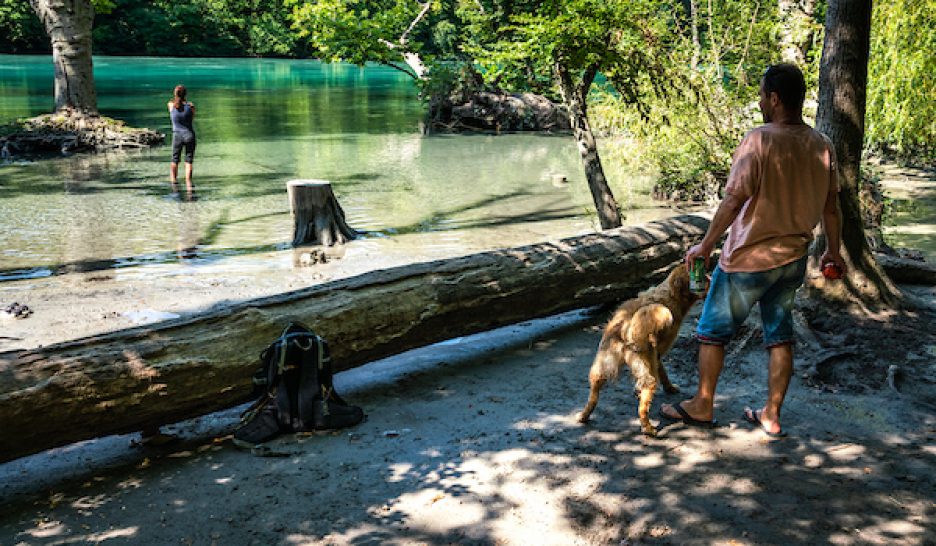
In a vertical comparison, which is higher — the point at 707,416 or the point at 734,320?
the point at 734,320

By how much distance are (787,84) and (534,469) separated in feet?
8.61

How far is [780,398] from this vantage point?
16.1 feet

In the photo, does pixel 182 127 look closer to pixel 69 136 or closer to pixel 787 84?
pixel 69 136

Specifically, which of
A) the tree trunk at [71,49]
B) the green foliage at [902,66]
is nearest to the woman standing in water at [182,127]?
the tree trunk at [71,49]

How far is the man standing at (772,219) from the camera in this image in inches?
175

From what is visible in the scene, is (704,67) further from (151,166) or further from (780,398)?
(151,166)

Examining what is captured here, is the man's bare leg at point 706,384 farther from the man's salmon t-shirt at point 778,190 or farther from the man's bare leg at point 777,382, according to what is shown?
the man's salmon t-shirt at point 778,190

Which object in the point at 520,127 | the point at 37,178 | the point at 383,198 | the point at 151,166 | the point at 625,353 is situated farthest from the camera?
the point at 520,127

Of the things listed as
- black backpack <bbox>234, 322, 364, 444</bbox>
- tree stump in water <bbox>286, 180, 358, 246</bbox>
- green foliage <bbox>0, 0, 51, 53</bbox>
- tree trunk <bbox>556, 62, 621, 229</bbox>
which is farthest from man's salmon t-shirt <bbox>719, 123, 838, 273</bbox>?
green foliage <bbox>0, 0, 51, 53</bbox>

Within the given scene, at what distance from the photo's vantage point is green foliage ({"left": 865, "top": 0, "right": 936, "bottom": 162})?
10.9 meters

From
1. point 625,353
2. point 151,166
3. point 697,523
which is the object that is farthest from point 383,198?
point 697,523

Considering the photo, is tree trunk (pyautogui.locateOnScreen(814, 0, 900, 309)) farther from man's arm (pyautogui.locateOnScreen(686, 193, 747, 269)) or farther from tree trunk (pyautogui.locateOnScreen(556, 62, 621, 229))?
tree trunk (pyautogui.locateOnScreen(556, 62, 621, 229))

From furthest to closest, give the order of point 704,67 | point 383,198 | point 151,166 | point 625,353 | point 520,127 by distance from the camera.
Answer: point 520,127 → point 151,166 → point 383,198 → point 704,67 → point 625,353

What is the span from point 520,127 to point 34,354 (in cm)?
2517
